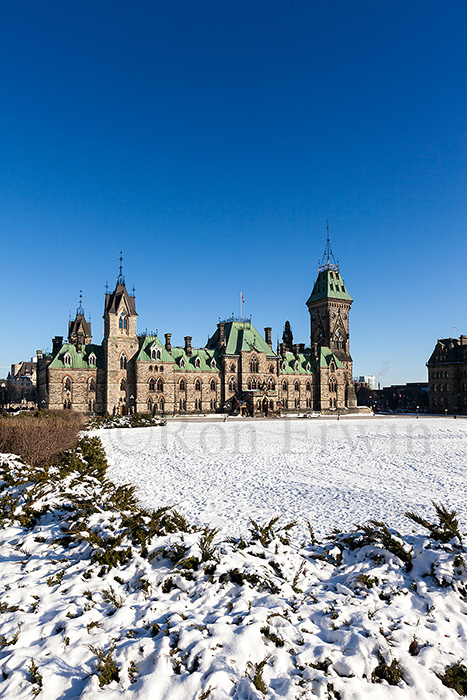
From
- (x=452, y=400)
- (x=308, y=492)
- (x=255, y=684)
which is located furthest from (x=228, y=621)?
(x=452, y=400)

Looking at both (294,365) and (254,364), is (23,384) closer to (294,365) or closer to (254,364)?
(254,364)

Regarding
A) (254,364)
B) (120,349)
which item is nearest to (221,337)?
(254,364)

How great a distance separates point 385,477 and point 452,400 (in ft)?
233

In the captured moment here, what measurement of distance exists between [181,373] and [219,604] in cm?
5588

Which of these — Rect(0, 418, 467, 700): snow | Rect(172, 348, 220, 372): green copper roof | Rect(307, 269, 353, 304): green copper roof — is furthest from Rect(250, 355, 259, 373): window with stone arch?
Rect(0, 418, 467, 700): snow

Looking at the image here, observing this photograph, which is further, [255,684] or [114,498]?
[114,498]

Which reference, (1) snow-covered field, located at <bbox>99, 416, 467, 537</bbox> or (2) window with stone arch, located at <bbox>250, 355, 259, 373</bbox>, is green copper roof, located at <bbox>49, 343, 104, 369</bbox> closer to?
(2) window with stone arch, located at <bbox>250, 355, 259, 373</bbox>

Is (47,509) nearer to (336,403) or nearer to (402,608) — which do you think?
(402,608)

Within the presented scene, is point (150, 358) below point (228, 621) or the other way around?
the other way around

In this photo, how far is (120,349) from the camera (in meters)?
58.3

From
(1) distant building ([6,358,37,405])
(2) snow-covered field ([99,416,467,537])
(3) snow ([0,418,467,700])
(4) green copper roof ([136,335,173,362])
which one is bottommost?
(2) snow-covered field ([99,416,467,537])

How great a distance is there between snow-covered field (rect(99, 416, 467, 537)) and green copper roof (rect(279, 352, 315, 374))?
42172 mm

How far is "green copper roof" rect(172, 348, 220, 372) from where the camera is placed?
61.9m

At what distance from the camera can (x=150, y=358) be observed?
192 feet
